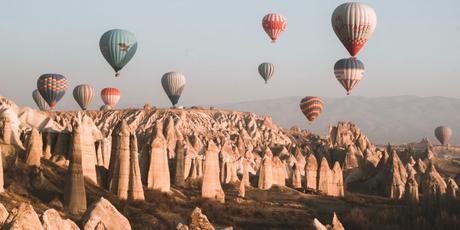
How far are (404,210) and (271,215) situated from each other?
13148 millimetres

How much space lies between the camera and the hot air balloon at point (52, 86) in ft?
422

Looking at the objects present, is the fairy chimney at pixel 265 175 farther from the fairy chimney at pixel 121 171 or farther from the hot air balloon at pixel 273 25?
the hot air balloon at pixel 273 25

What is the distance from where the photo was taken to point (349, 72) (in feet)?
406

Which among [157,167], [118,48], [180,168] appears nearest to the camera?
[157,167]

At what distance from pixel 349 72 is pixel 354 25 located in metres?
18.9

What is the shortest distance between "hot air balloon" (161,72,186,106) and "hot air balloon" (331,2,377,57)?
60.5 meters

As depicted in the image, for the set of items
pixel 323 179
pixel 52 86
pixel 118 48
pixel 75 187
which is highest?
pixel 118 48

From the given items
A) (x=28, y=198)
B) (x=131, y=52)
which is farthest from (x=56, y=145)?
(x=131, y=52)

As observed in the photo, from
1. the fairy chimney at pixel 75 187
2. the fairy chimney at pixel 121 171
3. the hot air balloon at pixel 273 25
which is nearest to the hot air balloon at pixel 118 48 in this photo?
the hot air balloon at pixel 273 25

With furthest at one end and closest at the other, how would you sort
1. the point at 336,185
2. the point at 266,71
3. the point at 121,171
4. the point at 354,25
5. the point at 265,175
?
the point at 266,71 → the point at 354,25 → the point at 336,185 → the point at 265,175 → the point at 121,171

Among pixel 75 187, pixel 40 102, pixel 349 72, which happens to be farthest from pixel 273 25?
pixel 75 187

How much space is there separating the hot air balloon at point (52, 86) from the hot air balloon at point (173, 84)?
33.8m

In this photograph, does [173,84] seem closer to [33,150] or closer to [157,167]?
[157,167]

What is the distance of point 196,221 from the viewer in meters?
23.9
